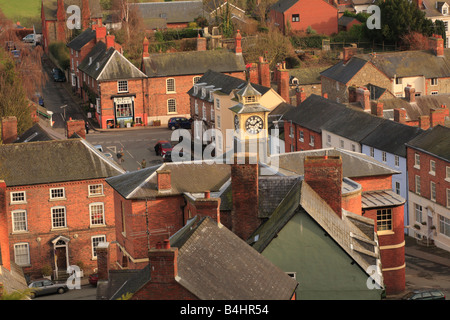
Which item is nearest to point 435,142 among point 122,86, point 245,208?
point 245,208

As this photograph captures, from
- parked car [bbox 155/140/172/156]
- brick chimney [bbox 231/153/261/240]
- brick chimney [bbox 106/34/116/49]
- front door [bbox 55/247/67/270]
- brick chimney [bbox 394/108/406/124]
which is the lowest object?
front door [bbox 55/247/67/270]

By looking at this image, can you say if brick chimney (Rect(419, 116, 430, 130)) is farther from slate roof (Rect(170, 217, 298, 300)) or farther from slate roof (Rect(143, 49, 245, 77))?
slate roof (Rect(170, 217, 298, 300))

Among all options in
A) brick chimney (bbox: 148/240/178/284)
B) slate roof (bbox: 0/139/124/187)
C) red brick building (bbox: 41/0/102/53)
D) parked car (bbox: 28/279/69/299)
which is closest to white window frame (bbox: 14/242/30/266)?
slate roof (bbox: 0/139/124/187)

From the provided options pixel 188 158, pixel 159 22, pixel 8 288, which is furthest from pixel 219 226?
pixel 159 22

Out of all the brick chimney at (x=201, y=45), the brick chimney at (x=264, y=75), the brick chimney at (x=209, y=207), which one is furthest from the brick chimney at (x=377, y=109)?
the brick chimney at (x=209, y=207)

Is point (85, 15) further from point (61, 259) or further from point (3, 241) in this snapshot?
point (3, 241)

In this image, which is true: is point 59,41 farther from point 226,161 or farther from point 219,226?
point 219,226

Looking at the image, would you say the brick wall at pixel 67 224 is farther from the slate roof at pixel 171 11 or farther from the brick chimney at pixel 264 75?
the slate roof at pixel 171 11

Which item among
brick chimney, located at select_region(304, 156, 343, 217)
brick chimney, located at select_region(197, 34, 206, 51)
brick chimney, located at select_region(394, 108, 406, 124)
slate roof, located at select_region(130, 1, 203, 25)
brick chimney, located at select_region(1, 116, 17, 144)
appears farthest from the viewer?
slate roof, located at select_region(130, 1, 203, 25)
